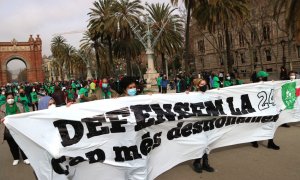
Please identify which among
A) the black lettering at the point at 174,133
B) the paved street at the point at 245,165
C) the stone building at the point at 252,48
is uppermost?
the stone building at the point at 252,48

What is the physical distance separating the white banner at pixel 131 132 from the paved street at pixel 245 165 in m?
0.28

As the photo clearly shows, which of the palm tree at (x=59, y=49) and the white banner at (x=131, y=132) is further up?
the palm tree at (x=59, y=49)

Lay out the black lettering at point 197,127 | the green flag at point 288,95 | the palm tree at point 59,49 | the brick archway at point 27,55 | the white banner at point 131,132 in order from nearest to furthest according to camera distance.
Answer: the white banner at point 131,132 < the black lettering at point 197,127 < the green flag at point 288,95 < the palm tree at point 59,49 < the brick archway at point 27,55

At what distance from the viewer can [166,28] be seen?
40562mm

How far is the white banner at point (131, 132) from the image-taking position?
471 cm

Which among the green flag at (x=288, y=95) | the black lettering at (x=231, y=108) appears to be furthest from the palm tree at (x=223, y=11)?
the black lettering at (x=231, y=108)

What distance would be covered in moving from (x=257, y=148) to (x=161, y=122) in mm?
2390

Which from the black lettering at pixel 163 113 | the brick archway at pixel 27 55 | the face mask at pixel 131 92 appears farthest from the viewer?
the brick archway at pixel 27 55

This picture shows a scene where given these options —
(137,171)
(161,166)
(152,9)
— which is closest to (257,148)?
(161,166)

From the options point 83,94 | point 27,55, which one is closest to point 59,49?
point 27,55

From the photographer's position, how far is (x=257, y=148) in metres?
6.73

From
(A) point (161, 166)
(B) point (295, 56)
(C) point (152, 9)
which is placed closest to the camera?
(A) point (161, 166)

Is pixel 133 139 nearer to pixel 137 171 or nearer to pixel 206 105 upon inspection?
pixel 137 171

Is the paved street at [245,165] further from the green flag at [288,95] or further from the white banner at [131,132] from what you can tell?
the green flag at [288,95]
